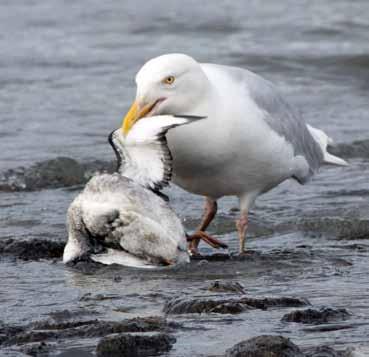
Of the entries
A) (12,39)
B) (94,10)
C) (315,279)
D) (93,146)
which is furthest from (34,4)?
(315,279)

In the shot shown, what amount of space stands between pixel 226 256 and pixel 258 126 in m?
0.75

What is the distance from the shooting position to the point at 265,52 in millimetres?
15250

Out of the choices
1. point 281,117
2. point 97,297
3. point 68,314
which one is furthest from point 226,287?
point 281,117

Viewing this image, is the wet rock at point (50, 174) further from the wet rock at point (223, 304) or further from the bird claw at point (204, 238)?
the wet rock at point (223, 304)

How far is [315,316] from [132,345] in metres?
0.81

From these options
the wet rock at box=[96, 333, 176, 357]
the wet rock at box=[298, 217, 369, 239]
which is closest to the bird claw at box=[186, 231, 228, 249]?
the wet rock at box=[298, 217, 369, 239]

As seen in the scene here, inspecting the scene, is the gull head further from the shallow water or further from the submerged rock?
the submerged rock

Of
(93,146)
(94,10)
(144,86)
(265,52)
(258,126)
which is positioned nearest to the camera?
(144,86)

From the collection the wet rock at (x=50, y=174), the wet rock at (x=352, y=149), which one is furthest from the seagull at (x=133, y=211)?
the wet rock at (x=352, y=149)

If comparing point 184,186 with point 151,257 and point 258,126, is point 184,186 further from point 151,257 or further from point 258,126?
point 151,257

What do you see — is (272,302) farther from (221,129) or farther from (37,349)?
(221,129)

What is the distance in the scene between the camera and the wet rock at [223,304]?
16.7 ft

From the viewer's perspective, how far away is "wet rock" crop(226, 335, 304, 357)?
4297 mm

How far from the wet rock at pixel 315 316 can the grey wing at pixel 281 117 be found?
230 centimetres
